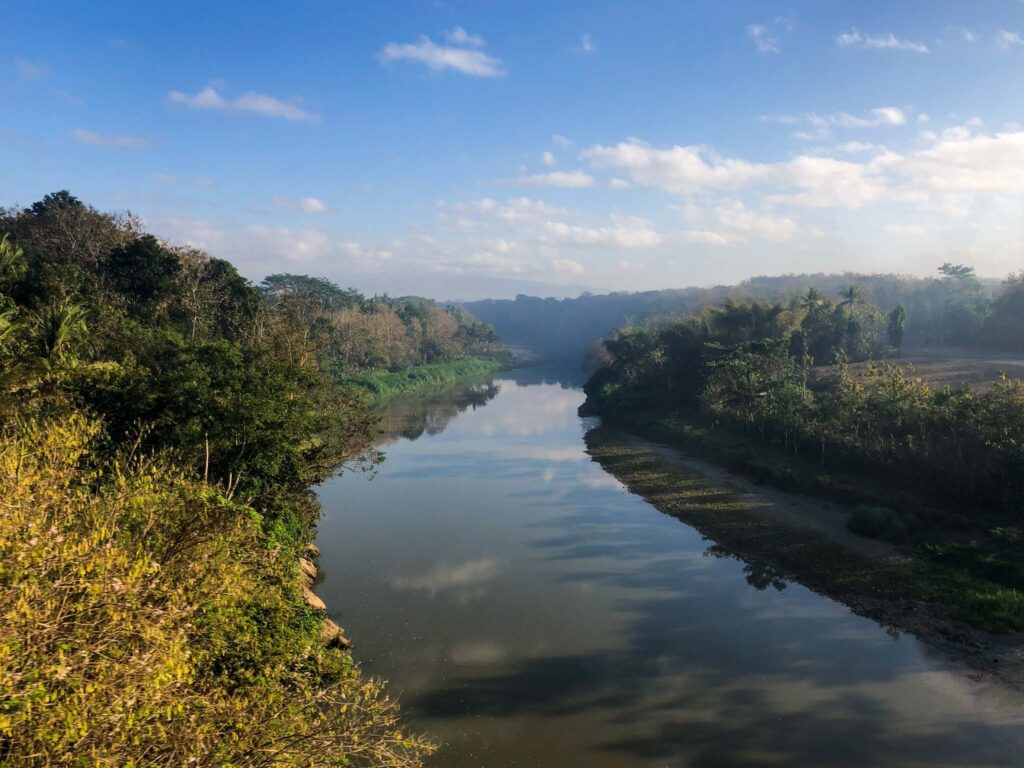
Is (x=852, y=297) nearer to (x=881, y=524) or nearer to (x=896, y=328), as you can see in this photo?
(x=896, y=328)

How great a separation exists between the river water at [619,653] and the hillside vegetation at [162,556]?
2.06 metres

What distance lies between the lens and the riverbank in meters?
16.0

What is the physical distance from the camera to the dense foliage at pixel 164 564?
5.58m

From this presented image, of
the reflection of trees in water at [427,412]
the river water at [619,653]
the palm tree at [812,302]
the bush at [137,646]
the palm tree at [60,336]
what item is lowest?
the river water at [619,653]

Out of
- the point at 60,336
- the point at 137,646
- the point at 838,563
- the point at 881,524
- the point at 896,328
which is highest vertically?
the point at 896,328

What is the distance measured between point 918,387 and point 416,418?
129 feet

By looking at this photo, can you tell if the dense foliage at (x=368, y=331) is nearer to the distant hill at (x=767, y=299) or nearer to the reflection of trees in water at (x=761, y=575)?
the distant hill at (x=767, y=299)

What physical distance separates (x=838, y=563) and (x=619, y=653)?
1015cm

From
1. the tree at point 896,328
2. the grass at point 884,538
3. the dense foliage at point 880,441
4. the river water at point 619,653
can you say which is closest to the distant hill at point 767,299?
the tree at point 896,328

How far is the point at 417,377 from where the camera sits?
261 ft

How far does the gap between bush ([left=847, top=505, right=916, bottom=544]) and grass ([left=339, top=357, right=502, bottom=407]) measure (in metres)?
38.7

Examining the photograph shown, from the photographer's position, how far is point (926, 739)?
40.7 ft

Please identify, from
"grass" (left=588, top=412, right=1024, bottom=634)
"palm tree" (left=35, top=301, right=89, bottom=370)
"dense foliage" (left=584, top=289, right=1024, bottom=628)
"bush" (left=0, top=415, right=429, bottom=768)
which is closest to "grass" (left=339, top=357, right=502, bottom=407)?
"dense foliage" (left=584, top=289, right=1024, bottom=628)

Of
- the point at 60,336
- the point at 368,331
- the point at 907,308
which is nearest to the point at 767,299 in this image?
the point at 907,308
